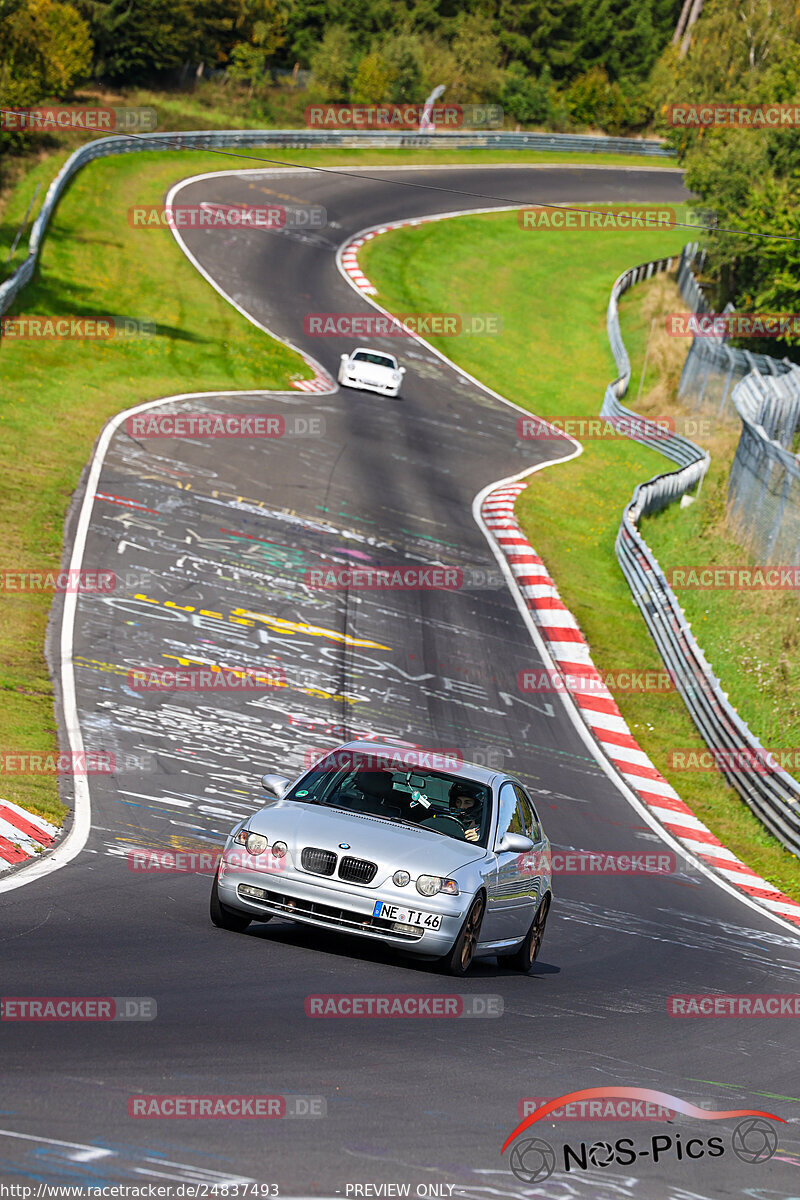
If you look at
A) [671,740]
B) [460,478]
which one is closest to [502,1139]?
[671,740]

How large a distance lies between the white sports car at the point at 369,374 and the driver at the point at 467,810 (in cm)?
2816

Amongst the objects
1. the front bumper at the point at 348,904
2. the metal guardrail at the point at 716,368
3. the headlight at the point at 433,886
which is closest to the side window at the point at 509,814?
the headlight at the point at 433,886

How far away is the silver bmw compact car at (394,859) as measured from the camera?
9.20 m

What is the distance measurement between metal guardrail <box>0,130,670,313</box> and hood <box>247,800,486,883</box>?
26163mm

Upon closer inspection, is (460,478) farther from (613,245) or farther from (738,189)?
(613,245)

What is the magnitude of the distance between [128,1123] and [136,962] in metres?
2.50

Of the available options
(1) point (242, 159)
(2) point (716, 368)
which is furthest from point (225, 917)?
(1) point (242, 159)

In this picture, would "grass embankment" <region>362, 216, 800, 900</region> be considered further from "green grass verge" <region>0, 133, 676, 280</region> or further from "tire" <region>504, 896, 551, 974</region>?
"tire" <region>504, 896, 551, 974</region>

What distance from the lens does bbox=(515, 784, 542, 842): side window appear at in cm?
1105

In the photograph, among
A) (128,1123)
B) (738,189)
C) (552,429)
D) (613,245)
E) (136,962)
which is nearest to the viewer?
(128,1123)

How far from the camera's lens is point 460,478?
32.8 meters

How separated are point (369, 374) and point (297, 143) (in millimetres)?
27473

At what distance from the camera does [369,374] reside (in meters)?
37.8

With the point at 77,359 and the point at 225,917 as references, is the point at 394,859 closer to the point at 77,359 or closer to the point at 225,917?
the point at 225,917
